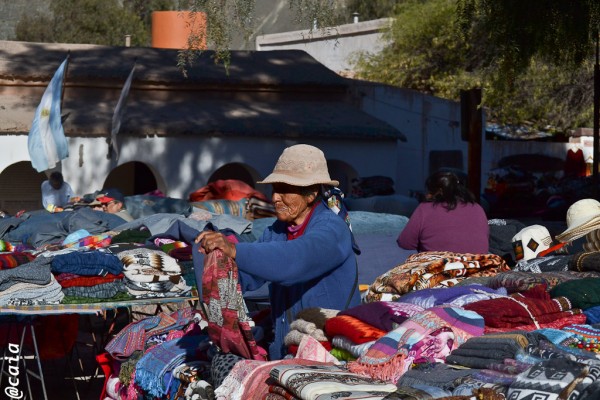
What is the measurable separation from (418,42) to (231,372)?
2638 centimetres

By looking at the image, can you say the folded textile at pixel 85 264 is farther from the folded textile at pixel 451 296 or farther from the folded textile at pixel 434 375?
the folded textile at pixel 434 375

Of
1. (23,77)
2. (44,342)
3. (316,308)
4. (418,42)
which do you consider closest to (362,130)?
(23,77)

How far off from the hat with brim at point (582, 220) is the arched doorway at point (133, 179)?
51.5ft

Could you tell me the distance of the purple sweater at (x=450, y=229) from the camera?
25.0ft

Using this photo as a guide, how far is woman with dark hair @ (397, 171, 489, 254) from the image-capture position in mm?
7621

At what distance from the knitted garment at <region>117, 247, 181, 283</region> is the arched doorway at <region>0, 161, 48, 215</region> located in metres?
13.9

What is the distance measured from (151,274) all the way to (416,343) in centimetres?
357

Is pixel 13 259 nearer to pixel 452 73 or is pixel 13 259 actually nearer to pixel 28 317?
pixel 28 317

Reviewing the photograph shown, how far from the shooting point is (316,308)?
482cm

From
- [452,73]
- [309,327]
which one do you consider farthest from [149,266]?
[452,73]

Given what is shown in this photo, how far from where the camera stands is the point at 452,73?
29969 millimetres

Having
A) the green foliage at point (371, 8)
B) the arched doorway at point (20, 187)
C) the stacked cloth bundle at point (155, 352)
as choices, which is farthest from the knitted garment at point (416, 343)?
the green foliage at point (371, 8)

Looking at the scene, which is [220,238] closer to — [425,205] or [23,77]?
[425,205]

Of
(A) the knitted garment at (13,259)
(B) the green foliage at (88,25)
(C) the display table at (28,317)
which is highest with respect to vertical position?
(B) the green foliage at (88,25)
